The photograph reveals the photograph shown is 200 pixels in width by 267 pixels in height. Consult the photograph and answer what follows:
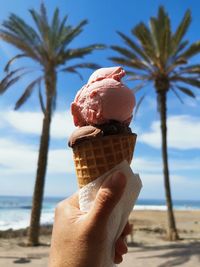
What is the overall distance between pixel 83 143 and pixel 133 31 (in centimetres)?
1881

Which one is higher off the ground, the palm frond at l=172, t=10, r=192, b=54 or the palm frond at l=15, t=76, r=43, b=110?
the palm frond at l=172, t=10, r=192, b=54

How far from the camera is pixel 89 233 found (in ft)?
7.27

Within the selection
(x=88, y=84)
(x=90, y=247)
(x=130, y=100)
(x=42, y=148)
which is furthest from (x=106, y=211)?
(x=42, y=148)

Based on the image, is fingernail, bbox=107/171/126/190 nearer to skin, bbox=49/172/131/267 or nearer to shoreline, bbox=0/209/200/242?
skin, bbox=49/172/131/267

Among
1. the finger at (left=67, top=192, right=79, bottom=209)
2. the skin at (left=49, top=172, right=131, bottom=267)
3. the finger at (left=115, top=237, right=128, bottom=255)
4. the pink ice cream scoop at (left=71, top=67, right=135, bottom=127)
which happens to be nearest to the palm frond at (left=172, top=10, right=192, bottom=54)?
the pink ice cream scoop at (left=71, top=67, right=135, bottom=127)

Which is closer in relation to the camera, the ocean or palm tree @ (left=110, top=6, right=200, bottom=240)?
palm tree @ (left=110, top=6, right=200, bottom=240)

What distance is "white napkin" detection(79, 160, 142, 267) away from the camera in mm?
2309

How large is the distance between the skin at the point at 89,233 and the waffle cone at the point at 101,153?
0.94 feet

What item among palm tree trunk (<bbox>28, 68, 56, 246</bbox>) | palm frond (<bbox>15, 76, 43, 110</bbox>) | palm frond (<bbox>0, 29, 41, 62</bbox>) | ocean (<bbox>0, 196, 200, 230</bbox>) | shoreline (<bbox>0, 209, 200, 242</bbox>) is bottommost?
ocean (<bbox>0, 196, 200, 230</bbox>)

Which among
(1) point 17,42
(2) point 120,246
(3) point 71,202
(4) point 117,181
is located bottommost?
(2) point 120,246

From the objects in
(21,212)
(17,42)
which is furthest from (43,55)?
(21,212)

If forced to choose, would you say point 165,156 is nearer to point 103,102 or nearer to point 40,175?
point 40,175

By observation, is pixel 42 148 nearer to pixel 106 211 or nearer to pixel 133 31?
pixel 133 31

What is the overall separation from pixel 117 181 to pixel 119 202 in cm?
15
